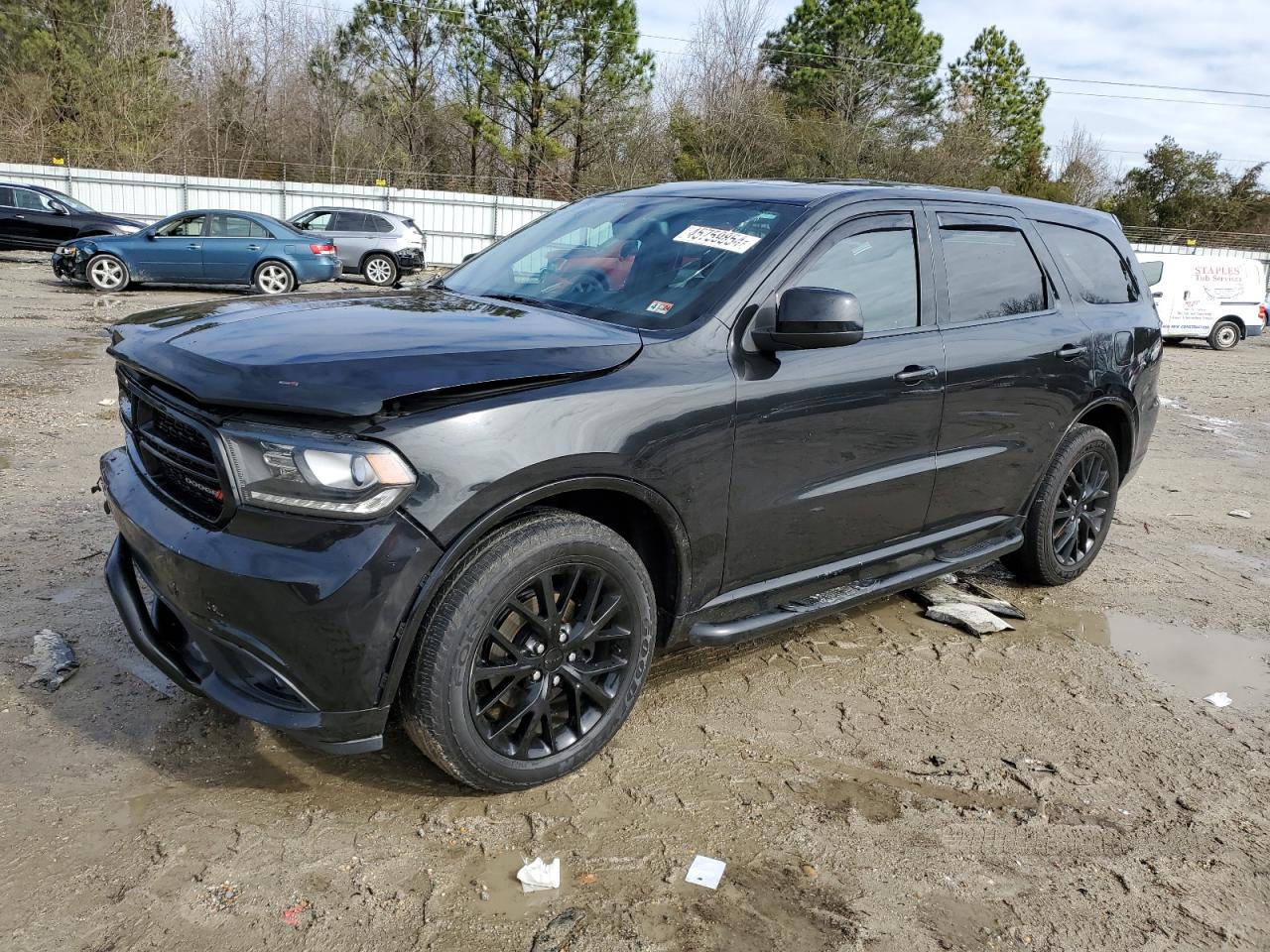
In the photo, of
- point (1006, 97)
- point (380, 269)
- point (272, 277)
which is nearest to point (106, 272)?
point (272, 277)

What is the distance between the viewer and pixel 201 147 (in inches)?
1521

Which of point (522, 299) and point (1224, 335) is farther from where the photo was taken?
point (1224, 335)

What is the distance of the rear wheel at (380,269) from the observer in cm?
2017

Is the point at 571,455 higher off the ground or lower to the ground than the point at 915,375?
lower

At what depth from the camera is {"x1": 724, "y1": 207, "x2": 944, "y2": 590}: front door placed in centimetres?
312

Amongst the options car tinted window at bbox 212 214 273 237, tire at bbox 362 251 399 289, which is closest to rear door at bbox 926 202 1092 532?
car tinted window at bbox 212 214 273 237

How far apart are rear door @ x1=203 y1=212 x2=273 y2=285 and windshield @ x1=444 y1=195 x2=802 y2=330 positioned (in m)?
13.9

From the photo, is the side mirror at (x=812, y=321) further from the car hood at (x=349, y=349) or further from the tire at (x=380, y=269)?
the tire at (x=380, y=269)

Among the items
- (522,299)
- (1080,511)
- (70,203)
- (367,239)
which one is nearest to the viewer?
(522,299)

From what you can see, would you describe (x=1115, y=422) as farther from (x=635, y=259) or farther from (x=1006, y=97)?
(x=1006, y=97)

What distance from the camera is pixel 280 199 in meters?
28.4

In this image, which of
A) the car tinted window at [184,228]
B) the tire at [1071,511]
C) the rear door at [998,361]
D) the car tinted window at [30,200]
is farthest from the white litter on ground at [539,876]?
the car tinted window at [30,200]

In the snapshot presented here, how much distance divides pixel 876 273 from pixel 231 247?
49.9 feet

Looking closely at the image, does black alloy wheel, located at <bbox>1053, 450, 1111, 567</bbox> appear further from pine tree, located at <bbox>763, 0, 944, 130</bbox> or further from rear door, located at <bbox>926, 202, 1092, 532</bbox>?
pine tree, located at <bbox>763, 0, 944, 130</bbox>
